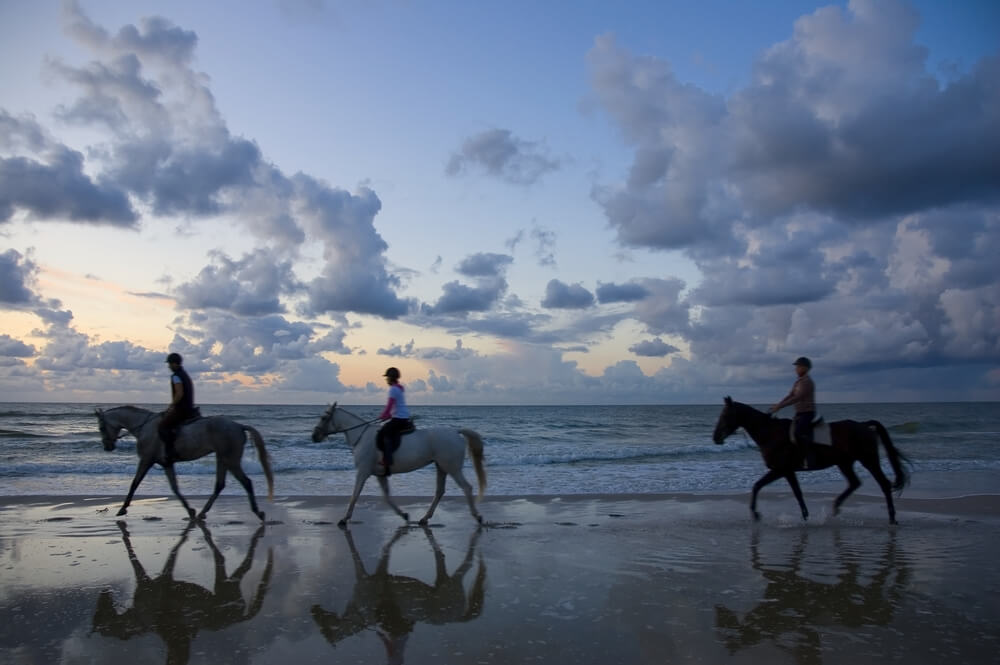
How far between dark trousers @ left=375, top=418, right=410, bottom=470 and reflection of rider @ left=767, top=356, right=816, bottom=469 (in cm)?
574

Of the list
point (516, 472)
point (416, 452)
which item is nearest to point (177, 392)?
point (416, 452)

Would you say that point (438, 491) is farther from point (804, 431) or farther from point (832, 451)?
point (832, 451)

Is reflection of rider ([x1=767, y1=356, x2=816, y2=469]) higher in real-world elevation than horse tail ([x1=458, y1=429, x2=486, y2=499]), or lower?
higher

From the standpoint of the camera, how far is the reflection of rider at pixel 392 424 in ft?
31.6

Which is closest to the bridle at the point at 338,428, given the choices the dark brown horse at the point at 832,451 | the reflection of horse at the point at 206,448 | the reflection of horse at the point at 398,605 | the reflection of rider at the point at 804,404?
the reflection of horse at the point at 206,448

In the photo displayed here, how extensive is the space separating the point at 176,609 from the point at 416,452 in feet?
14.7

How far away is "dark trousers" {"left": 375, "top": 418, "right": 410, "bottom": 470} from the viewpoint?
9633 millimetres

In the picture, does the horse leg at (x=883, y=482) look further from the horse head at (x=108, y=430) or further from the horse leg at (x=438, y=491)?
the horse head at (x=108, y=430)

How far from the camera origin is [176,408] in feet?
33.2

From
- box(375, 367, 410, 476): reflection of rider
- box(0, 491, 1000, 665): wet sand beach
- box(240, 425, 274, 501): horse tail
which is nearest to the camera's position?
box(0, 491, 1000, 665): wet sand beach

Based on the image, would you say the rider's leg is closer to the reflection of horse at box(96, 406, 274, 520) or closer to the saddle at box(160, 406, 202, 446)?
the reflection of horse at box(96, 406, 274, 520)

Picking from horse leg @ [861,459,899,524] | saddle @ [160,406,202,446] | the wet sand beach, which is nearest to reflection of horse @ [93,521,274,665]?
the wet sand beach

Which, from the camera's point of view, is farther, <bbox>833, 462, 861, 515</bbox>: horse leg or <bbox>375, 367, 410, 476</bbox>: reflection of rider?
<bbox>833, 462, 861, 515</bbox>: horse leg

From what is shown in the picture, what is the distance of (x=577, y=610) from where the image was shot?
5.43 m
